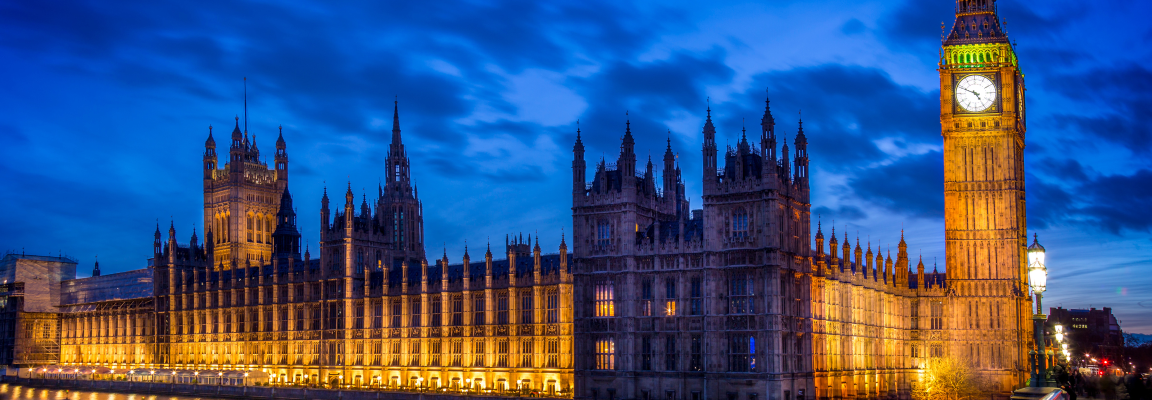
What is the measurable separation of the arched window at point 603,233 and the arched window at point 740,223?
10.0m

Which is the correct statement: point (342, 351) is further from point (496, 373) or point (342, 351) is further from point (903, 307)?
point (903, 307)

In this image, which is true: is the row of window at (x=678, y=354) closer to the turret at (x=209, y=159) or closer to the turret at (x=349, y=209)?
the turret at (x=349, y=209)

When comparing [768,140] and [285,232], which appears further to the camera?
[285,232]

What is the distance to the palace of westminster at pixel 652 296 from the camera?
78.1 metres

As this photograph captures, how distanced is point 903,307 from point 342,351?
54935 millimetres

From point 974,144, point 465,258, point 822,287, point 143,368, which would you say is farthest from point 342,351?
point 974,144

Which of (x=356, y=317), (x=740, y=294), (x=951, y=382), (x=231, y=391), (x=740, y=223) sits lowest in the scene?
(x=231, y=391)

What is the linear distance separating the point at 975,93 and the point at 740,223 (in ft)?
113

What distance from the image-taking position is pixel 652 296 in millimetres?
80875

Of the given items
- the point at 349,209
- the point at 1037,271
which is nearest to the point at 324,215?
the point at 349,209

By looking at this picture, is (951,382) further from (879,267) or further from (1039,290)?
(1039,290)

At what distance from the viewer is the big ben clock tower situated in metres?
96.9

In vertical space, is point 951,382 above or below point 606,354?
below

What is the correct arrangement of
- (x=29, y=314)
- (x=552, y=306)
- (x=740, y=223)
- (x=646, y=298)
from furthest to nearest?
(x=29, y=314) → (x=552, y=306) → (x=646, y=298) → (x=740, y=223)
